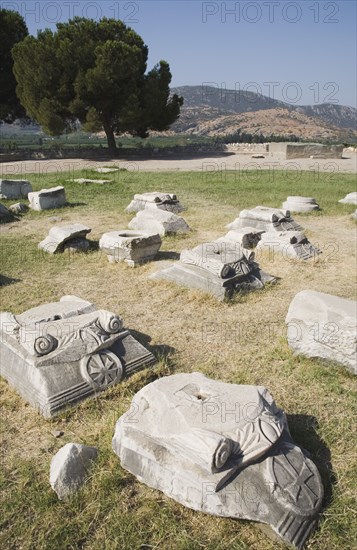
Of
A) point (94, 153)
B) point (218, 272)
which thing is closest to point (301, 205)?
point (218, 272)

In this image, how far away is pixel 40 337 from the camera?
3230 mm

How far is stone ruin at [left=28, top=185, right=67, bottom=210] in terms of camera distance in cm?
1025

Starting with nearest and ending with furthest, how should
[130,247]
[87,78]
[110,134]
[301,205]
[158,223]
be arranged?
[130,247] < [158,223] < [301,205] < [87,78] < [110,134]

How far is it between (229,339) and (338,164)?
60.7ft

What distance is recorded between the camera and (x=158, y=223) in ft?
27.2

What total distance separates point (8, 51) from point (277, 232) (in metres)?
21.2

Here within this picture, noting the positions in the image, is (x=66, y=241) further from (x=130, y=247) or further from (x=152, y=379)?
(x=152, y=379)

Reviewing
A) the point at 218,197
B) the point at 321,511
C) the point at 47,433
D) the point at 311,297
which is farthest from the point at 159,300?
the point at 218,197

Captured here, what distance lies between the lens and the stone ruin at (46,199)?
404 inches

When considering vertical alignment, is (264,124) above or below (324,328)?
above

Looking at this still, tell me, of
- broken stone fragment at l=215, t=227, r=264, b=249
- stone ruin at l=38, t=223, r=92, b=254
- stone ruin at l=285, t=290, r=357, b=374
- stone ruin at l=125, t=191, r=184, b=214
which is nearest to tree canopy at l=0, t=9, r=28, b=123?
stone ruin at l=125, t=191, r=184, b=214

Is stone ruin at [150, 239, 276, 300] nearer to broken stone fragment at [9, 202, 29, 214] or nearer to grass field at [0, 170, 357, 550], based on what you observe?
grass field at [0, 170, 357, 550]

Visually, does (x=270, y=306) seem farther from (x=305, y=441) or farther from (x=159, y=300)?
(x=305, y=441)

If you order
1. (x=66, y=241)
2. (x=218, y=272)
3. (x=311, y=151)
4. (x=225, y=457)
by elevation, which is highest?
(x=311, y=151)
